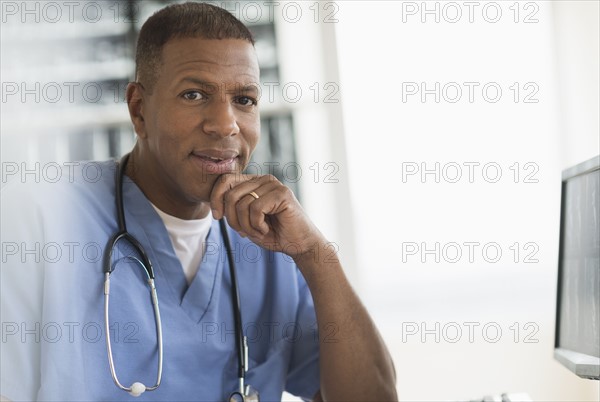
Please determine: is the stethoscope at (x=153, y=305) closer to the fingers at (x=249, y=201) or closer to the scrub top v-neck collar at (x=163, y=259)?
the scrub top v-neck collar at (x=163, y=259)

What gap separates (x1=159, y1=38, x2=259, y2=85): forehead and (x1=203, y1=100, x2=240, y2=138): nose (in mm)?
42

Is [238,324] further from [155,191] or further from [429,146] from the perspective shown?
[429,146]

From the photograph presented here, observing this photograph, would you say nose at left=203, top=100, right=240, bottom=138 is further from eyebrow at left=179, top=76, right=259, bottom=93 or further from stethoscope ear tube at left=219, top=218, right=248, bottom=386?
stethoscope ear tube at left=219, top=218, right=248, bottom=386

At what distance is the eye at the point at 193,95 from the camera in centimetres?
104

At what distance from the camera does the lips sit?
3.39ft

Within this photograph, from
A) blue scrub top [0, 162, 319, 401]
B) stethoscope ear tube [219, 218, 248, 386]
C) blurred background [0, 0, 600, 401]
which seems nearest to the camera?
blue scrub top [0, 162, 319, 401]

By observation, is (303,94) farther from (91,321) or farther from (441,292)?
(91,321)

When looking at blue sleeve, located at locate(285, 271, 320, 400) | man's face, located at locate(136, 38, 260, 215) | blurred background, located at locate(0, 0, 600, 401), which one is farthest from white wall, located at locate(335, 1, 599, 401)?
man's face, located at locate(136, 38, 260, 215)

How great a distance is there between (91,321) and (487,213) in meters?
1.30

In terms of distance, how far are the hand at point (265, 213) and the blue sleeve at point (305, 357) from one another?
13cm

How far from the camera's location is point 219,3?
6.36ft

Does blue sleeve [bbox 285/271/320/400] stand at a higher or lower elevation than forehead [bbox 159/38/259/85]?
lower

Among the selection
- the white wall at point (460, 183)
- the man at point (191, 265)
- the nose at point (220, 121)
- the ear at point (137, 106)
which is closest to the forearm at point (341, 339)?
the man at point (191, 265)

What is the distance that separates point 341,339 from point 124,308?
331mm
